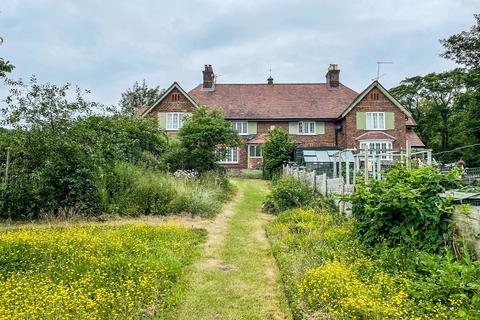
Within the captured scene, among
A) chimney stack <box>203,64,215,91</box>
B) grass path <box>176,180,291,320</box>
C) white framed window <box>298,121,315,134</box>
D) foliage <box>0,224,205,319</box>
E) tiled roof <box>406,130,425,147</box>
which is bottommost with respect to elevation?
grass path <box>176,180,291,320</box>

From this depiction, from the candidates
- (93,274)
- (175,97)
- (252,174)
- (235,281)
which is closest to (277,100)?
(175,97)

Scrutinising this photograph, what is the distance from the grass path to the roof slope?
25.6 m

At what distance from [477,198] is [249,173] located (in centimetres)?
2550

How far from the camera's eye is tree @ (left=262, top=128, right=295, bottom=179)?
27812mm

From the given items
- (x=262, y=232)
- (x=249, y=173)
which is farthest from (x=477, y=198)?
(x=249, y=173)

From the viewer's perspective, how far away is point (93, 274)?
5.88 m

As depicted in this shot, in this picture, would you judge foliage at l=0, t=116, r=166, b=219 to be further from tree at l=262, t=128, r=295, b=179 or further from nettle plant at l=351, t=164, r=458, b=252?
tree at l=262, t=128, r=295, b=179

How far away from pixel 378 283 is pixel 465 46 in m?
40.0

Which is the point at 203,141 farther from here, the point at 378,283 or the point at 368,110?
the point at 368,110

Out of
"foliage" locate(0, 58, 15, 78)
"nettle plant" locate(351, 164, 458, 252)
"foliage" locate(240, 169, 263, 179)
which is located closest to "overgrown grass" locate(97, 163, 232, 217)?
"foliage" locate(0, 58, 15, 78)

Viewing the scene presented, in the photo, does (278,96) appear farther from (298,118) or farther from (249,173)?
(249,173)

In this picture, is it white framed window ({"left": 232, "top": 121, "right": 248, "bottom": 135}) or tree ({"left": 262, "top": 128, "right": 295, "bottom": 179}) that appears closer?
tree ({"left": 262, "top": 128, "right": 295, "bottom": 179})

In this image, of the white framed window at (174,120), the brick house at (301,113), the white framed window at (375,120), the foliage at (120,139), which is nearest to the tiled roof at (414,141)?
the brick house at (301,113)

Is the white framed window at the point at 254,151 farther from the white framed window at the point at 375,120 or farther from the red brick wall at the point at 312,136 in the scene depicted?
the white framed window at the point at 375,120
